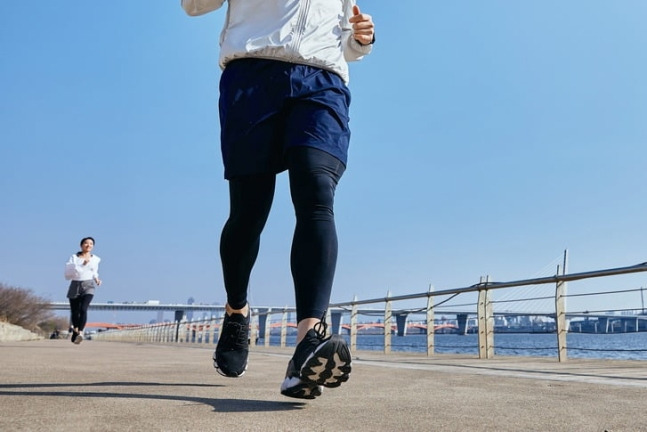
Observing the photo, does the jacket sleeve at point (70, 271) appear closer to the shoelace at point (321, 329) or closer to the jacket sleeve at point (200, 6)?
the jacket sleeve at point (200, 6)

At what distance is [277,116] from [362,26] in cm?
48

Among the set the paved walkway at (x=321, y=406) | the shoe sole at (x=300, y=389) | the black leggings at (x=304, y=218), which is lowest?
the paved walkway at (x=321, y=406)

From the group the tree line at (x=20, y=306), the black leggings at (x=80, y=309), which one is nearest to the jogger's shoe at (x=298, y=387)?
the black leggings at (x=80, y=309)

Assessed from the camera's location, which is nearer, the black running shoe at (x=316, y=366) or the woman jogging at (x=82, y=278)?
the black running shoe at (x=316, y=366)

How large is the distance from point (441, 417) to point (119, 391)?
1.04 meters

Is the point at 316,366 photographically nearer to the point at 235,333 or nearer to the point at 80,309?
the point at 235,333

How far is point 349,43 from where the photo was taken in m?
2.12

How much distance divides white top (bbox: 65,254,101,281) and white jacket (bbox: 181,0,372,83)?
20.5ft

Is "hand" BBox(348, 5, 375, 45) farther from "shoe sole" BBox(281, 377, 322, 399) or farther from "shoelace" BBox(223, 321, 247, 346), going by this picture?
"shoe sole" BBox(281, 377, 322, 399)

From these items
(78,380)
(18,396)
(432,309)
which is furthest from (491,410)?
(432,309)

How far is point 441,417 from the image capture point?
135 centimetres

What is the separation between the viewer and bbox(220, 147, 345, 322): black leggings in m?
1.67

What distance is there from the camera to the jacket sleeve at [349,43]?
2121mm

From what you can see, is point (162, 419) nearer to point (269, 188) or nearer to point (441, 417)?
point (441, 417)
